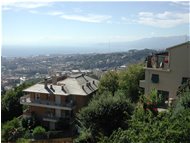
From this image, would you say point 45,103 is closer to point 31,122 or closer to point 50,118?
point 50,118

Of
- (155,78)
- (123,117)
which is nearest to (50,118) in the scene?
(155,78)

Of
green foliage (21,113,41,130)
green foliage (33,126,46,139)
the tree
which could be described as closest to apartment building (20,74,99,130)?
green foliage (21,113,41,130)

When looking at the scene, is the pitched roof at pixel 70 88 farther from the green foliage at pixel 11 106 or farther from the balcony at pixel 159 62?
the balcony at pixel 159 62

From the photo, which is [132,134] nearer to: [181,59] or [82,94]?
[181,59]

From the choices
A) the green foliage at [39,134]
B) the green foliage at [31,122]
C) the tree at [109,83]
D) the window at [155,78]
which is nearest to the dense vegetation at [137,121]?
the tree at [109,83]

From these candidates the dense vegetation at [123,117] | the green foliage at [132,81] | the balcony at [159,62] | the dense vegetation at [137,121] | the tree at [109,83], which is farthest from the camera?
the tree at [109,83]
